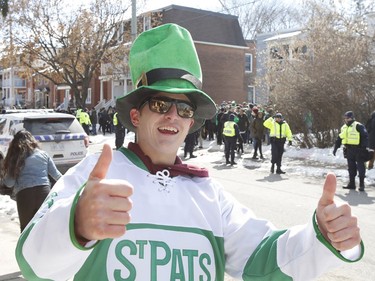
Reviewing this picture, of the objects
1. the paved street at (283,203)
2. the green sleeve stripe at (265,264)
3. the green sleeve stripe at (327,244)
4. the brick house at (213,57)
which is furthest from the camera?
the brick house at (213,57)

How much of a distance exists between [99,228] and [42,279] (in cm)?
41

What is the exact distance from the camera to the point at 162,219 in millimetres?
1838

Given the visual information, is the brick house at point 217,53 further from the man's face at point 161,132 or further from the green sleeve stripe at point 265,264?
the green sleeve stripe at point 265,264

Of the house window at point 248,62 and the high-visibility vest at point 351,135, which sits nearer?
the high-visibility vest at point 351,135

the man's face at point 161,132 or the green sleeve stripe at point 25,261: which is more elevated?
the man's face at point 161,132

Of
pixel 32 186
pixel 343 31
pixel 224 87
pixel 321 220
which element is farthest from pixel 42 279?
pixel 224 87

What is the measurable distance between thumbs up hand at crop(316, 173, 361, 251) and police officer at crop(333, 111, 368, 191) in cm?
943

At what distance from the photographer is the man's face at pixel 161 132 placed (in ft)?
6.72

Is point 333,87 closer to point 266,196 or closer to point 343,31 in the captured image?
point 343,31

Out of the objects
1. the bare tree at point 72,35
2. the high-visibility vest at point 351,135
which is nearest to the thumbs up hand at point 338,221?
the high-visibility vest at point 351,135

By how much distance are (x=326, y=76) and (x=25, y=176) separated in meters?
12.7

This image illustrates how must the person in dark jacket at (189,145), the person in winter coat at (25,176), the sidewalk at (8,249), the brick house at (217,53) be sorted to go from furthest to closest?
the brick house at (217,53) < the person in dark jacket at (189,145) < the person in winter coat at (25,176) < the sidewalk at (8,249)

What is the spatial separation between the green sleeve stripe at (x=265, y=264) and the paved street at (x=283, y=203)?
123 inches

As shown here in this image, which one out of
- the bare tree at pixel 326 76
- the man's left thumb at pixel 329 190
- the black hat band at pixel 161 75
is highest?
the bare tree at pixel 326 76
